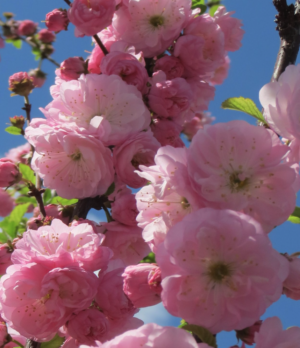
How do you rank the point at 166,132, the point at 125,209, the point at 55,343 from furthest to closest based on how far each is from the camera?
the point at 166,132
the point at 125,209
the point at 55,343

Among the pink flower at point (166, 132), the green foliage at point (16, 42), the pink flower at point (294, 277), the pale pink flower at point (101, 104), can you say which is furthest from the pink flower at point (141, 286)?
the green foliage at point (16, 42)

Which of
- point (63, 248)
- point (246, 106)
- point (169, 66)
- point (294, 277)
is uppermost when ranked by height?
point (169, 66)

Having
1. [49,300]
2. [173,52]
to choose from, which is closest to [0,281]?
[49,300]

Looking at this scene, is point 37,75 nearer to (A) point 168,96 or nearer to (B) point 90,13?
(B) point 90,13

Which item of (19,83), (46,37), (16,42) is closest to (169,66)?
(19,83)

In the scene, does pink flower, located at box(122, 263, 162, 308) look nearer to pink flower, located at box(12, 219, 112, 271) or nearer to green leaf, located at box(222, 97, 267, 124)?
pink flower, located at box(12, 219, 112, 271)

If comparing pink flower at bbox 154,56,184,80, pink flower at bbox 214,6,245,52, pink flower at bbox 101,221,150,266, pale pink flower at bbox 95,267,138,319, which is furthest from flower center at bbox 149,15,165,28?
pale pink flower at bbox 95,267,138,319

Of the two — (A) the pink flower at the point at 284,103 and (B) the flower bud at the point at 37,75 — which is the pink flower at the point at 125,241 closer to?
(A) the pink flower at the point at 284,103
